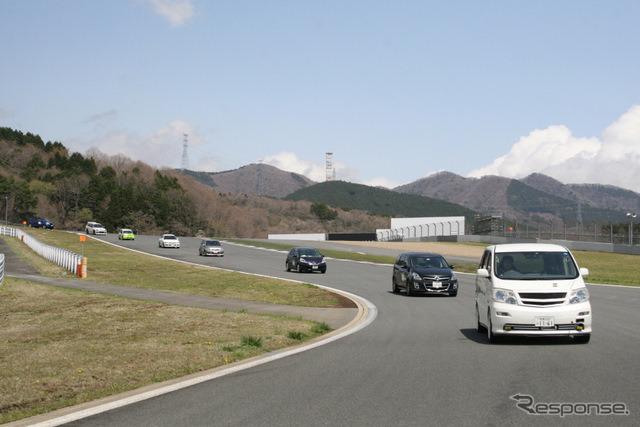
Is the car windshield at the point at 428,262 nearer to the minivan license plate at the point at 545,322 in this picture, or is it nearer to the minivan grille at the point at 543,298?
the minivan grille at the point at 543,298

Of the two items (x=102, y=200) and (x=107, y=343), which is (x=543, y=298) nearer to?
(x=107, y=343)

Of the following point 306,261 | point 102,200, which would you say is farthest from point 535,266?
point 102,200

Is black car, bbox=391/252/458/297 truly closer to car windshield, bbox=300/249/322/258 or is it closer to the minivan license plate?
the minivan license plate

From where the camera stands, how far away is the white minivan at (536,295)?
11.8 metres

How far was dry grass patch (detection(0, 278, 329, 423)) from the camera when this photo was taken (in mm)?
8656

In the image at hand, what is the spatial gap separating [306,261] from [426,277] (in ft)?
50.2

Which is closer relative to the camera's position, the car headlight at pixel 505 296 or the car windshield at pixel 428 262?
the car headlight at pixel 505 296

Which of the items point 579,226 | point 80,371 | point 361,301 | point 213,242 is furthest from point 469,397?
point 579,226

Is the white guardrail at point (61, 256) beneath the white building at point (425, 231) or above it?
beneath

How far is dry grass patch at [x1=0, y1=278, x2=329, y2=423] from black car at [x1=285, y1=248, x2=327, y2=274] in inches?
739

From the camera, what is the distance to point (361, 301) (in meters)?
22.7

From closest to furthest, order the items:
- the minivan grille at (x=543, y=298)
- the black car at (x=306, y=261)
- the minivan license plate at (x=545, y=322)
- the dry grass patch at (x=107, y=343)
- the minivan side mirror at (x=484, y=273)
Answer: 1. the dry grass patch at (x=107, y=343)
2. the minivan license plate at (x=545, y=322)
3. the minivan grille at (x=543, y=298)
4. the minivan side mirror at (x=484, y=273)
5. the black car at (x=306, y=261)
